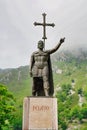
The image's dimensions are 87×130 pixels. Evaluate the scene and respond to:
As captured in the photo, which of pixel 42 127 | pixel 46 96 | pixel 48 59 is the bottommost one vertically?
pixel 42 127

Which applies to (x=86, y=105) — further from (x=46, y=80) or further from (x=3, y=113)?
(x=46, y=80)

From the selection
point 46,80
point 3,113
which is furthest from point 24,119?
point 3,113

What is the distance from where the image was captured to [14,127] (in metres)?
141

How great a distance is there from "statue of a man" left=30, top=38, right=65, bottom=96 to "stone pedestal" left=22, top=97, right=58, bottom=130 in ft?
2.76

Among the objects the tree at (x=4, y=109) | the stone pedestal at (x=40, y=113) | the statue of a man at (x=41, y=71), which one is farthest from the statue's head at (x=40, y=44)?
the tree at (x=4, y=109)

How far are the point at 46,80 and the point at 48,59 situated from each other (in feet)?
3.42

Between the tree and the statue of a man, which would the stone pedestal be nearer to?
the statue of a man

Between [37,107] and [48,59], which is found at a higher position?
[48,59]

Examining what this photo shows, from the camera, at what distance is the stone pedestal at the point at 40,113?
Result: 63.2 ft

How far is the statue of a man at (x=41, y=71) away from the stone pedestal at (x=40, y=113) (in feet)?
2.76

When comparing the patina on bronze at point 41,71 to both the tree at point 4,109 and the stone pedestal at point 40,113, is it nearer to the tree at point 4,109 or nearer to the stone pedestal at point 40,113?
the stone pedestal at point 40,113

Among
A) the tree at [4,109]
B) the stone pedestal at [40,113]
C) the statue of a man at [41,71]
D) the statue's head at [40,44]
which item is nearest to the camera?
the stone pedestal at [40,113]

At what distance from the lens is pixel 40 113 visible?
1939 centimetres

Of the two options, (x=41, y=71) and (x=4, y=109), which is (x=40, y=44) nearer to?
(x=41, y=71)
